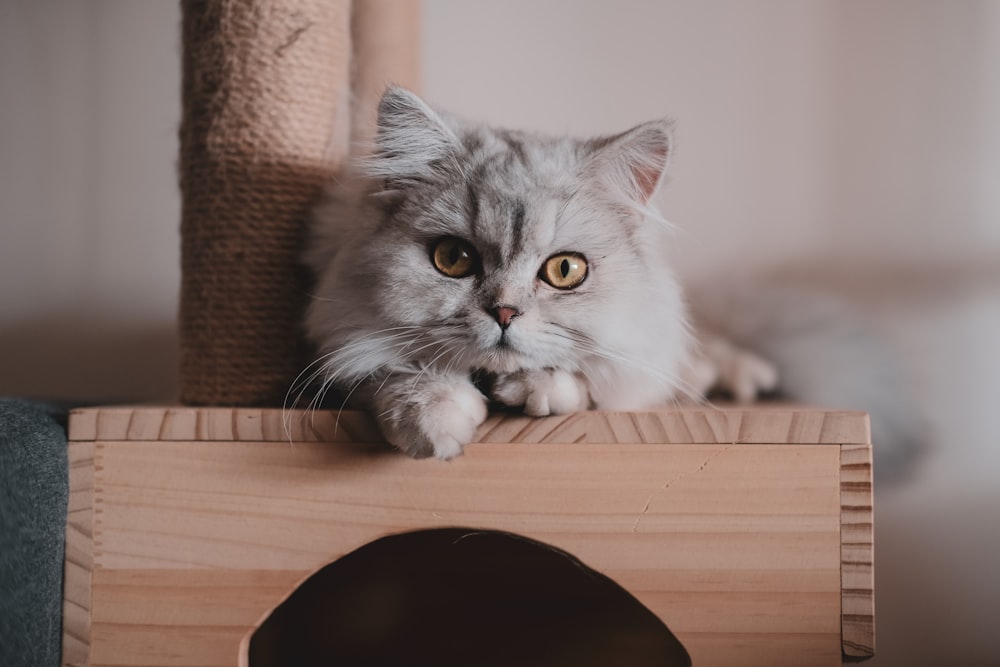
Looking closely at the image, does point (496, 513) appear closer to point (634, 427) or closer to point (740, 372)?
point (634, 427)

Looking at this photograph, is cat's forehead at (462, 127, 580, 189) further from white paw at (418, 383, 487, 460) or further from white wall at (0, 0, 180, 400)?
white wall at (0, 0, 180, 400)

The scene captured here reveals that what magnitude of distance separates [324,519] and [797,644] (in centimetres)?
60

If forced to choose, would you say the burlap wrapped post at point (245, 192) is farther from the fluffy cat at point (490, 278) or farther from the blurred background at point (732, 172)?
the blurred background at point (732, 172)

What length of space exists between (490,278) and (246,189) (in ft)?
1.41

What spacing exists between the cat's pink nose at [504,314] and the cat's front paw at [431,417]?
0.30ft

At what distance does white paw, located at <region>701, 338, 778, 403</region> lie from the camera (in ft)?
4.77

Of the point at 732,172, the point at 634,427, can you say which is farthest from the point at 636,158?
the point at 732,172

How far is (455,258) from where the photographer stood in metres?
1.02

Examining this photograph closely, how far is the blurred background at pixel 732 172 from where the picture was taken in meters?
1.66

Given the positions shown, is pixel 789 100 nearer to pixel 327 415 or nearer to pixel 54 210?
pixel 327 415

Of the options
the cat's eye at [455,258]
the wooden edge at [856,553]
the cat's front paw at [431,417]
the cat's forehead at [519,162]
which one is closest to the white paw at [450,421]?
the cat's front paw at [431,417]

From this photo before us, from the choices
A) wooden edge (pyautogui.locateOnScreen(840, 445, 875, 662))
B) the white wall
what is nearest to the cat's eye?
wooden edge (pyautogui.locateOnScreen(840, 445, 875, 662))

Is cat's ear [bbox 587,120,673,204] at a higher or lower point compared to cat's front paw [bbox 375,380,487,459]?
higher

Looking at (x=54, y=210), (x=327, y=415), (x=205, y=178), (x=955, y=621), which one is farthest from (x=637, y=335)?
(x=54, y=210)
